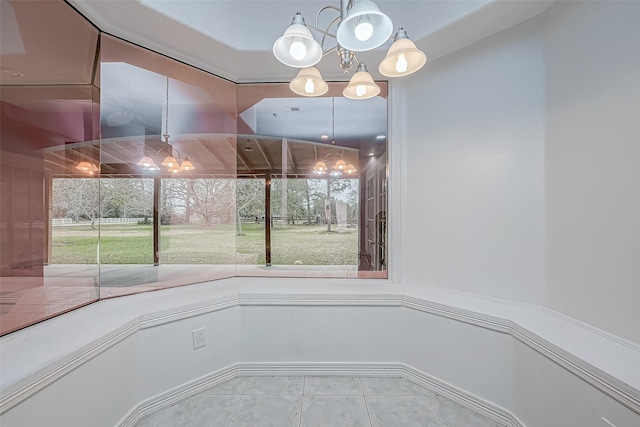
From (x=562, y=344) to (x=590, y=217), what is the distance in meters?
0.67

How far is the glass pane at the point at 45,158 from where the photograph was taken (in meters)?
1.39

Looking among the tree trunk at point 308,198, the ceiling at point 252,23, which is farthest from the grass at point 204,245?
the ceiling at point 252,23

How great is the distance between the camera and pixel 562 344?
1223 millimetres

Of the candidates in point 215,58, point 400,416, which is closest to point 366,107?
point 215,58

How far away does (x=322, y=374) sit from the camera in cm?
189

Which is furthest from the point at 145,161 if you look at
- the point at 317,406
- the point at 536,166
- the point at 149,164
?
the point at 536,166

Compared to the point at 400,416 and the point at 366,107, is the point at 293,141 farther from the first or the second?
the point at 400,416

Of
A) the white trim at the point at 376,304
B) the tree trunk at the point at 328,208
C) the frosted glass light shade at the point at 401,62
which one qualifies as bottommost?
the white trim at the point at 376,304

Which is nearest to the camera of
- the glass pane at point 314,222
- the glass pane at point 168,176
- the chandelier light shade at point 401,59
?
the chandelier light shade at point 401,59

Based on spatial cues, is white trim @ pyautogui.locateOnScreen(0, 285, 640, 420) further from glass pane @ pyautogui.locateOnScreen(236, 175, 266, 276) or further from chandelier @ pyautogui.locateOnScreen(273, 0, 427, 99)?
chandelier @ pyautogui.locateOnScreen(273, 0, 427, 99)

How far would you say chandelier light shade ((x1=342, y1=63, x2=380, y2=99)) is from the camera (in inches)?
53.5

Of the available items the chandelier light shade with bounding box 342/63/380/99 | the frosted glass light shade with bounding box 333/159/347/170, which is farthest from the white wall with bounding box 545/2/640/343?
the frosted glass light shade with bounding box 333/159/347/170

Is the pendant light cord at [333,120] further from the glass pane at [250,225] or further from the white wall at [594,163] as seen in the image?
the white wall at [594,163]

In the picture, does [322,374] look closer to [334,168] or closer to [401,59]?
[401,59]
